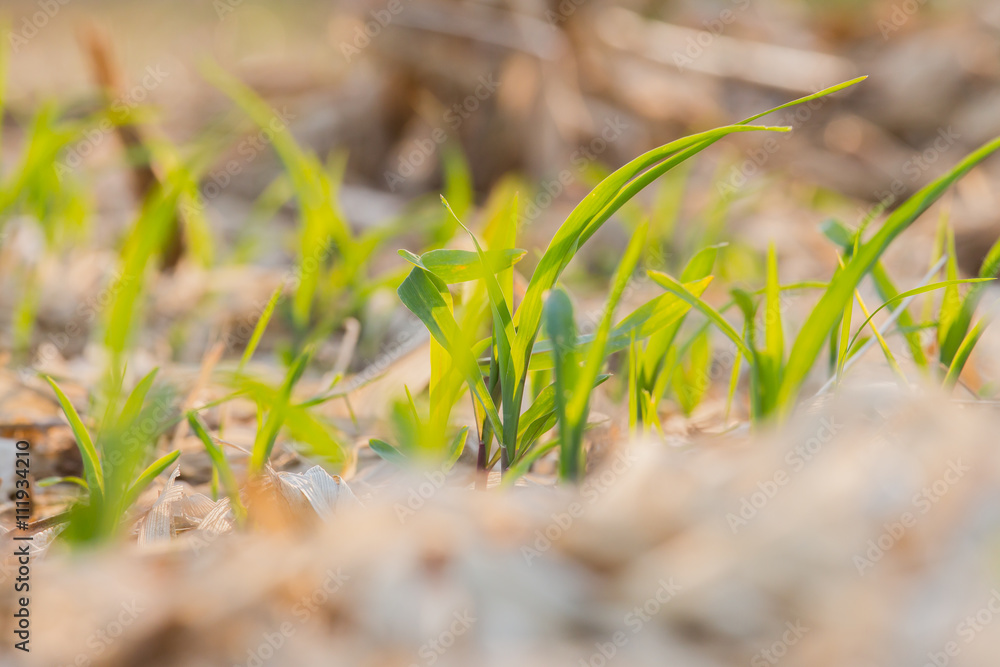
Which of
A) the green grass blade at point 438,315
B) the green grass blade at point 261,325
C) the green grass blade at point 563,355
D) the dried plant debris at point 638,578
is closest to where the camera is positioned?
the dried plant debris at point 638,578

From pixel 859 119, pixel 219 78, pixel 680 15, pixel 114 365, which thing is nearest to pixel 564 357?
pixel 114 365

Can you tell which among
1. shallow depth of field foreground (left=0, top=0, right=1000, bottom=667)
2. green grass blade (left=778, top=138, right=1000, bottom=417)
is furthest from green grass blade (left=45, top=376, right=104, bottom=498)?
green grass blade (left=778, top=138, right=1000, bottom=417)

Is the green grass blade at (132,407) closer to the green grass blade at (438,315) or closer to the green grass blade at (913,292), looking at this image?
the green grass blade at (438,315)

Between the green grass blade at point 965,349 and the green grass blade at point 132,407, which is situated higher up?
the green grass blade at point 965,349

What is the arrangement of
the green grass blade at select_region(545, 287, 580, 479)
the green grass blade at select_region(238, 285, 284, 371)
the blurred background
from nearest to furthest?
the green grass blade at select_region(545, 287, 580, 479) → the green grass blade at select_region(238, 285, 284, 371) → the blurred background

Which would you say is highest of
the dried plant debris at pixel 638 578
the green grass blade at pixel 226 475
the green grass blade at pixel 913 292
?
the green grass blade at pixel 913 292

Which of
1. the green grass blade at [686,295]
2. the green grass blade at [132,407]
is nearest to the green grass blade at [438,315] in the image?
the green grass blade at [686,295]

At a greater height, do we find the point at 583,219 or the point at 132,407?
the point at 583,219

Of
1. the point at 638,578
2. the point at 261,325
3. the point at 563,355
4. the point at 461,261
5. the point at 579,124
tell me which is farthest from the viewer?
the point at 579,124

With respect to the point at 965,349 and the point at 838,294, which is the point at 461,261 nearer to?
the point at 838,294

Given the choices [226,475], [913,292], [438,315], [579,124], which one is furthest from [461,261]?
[579,124]

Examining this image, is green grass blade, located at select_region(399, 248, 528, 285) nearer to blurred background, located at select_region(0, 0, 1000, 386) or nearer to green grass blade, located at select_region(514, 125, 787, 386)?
green grass blade, located at select_region(514, 125, 787, 386)

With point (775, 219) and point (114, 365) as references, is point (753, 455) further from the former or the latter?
point (775, 219)
